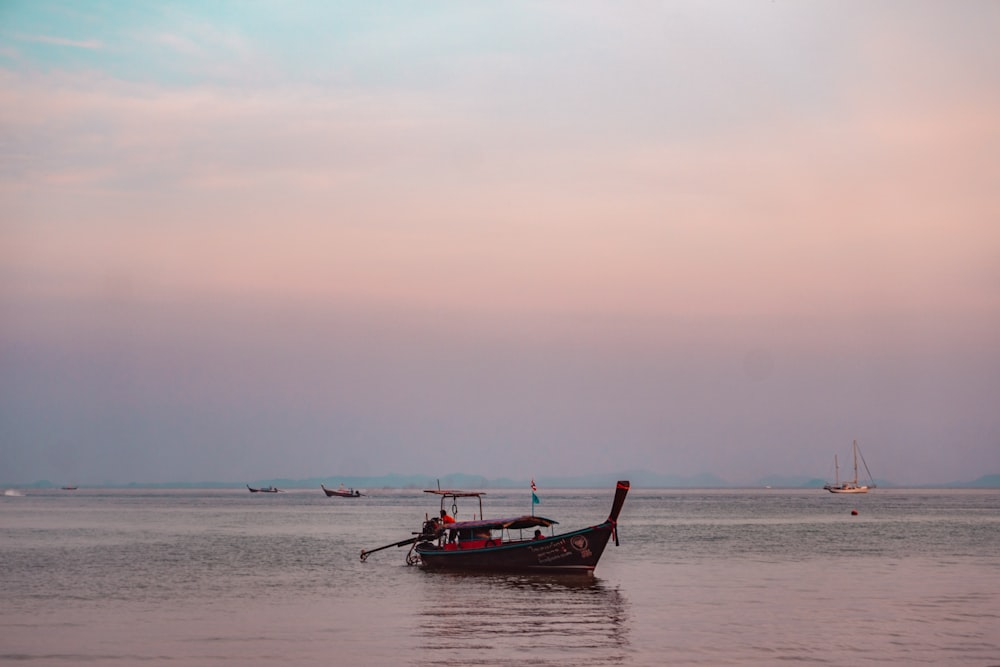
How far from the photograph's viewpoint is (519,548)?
142ft

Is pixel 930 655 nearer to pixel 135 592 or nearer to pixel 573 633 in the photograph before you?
pixel 573 633

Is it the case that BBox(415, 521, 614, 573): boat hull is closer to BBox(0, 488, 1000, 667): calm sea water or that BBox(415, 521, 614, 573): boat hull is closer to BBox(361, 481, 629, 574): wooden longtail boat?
BBox(361, 481, 629, 574): wooden longtail boat

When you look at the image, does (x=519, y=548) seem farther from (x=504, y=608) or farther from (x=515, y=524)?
(x=504, y=608)

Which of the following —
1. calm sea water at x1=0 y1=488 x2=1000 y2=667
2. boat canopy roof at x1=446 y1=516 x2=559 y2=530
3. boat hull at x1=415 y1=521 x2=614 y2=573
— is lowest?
calm sea water at x1=0 y1=488 x2=1000 y2=667

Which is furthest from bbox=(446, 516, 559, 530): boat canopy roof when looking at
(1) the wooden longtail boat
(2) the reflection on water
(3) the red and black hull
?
(2) the reflection on water

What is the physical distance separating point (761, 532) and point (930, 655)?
55.6 metres

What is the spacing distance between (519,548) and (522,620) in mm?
12666

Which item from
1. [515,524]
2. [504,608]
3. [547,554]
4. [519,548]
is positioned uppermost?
[515,524]

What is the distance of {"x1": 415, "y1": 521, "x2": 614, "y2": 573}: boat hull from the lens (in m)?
42.3

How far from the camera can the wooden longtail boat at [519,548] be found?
1665 inches

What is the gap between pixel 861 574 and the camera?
43.9m

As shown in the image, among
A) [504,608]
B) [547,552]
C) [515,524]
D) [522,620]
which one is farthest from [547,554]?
[522,620]

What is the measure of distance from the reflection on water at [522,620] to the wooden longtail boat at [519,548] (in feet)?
2.02

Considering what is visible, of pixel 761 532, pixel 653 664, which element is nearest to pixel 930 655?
pixel 653 664
